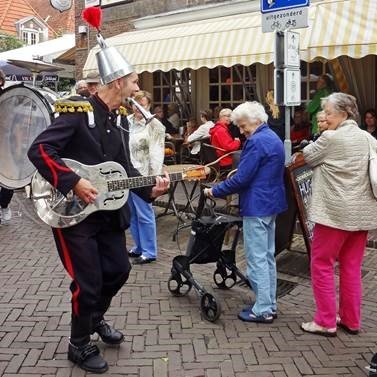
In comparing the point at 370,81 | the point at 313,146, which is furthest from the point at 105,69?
the point at 370,81

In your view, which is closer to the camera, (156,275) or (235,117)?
(235,117)

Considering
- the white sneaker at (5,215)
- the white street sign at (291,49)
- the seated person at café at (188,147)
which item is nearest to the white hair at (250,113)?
the white street sign at (291,49)

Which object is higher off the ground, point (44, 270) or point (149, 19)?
point (149, 19)

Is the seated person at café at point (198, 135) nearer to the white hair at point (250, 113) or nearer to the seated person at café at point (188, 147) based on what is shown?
the seated person at café at point (188, 147)

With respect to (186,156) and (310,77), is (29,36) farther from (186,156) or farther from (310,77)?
(310,77)

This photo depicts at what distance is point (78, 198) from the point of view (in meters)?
3.25

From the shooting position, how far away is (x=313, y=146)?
12.6 feet

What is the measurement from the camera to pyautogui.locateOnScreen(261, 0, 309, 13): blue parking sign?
5.02 metres

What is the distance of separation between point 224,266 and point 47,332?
1.62 meters

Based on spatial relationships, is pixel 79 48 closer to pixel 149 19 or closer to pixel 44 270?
pixel 149 19

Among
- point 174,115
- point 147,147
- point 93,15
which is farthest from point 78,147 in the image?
point 174,115

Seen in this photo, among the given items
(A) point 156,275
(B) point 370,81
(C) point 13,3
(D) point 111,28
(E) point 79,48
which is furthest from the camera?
(C) point 13,3

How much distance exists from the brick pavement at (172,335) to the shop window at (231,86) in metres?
6.07

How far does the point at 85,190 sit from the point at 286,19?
9.99ft
